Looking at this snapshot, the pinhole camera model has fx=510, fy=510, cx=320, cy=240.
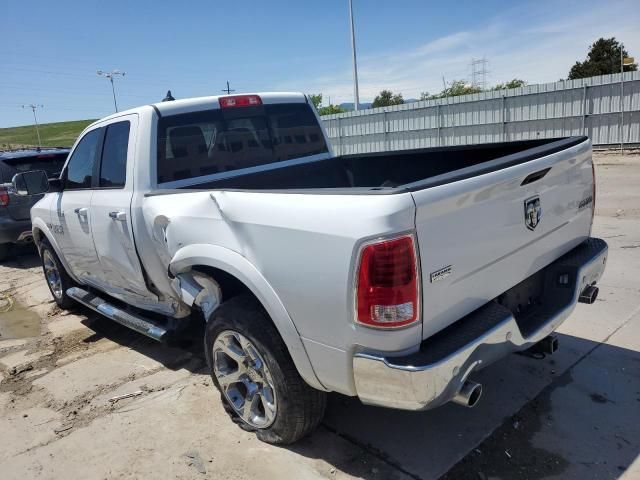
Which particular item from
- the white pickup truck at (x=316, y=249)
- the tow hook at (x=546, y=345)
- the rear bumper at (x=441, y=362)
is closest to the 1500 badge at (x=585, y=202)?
the white pickup truck at (x=316, y=249)

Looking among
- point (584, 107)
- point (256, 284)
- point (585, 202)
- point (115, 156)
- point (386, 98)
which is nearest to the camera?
point (256, 284)

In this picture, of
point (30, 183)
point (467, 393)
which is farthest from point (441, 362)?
point (30, 183)

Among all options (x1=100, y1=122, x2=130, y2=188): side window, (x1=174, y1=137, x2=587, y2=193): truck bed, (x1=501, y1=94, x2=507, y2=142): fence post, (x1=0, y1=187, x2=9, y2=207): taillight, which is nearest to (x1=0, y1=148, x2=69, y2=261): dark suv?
(x1=0, y1=187, x2=9, y2=207): taillight

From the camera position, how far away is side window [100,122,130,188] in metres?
3.78

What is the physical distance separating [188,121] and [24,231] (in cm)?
572

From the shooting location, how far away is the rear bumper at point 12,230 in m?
7.98

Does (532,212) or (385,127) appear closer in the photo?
(532,212)

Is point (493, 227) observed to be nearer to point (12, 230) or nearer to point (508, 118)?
point (12, 230)

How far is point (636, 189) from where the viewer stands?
34.0 ft

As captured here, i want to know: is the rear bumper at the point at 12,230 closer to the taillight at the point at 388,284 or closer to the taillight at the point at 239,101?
the taillight at the point at 239,101

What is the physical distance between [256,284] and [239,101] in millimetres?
2086

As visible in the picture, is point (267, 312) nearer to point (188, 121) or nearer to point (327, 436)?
point (327, 436)

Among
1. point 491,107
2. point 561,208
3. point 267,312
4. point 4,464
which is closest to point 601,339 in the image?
point 561,208

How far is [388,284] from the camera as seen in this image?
206 centimetres
